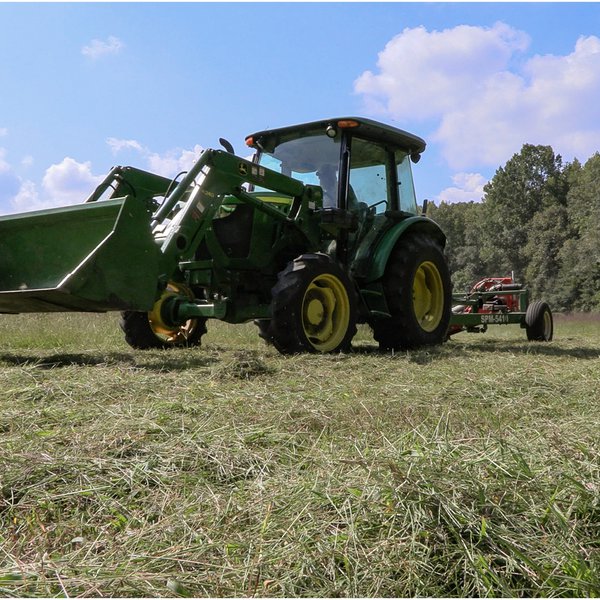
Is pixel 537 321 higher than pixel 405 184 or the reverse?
the reverse

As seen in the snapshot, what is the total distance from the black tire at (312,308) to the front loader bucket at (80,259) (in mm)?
1052

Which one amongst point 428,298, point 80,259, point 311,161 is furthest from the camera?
point 428,298

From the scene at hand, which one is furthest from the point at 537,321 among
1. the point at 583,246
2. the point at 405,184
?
the point at 583,246

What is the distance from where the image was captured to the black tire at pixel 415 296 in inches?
246

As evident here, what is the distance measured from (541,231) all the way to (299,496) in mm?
48518

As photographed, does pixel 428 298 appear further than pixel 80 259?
Yes

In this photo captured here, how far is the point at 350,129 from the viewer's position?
6305 millimetres

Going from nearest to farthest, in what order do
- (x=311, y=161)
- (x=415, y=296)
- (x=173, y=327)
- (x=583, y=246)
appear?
(x=311, y=161) → (x=173, y=327) → (x=415, y=296) → (x=583, y=246)

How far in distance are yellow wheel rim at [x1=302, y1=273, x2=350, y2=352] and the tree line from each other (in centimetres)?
3378

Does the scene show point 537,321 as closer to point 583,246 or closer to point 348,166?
point 348,166

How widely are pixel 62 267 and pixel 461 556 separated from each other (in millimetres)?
4385

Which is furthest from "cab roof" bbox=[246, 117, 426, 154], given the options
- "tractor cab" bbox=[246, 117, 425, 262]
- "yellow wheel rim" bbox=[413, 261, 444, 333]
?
"yellow wheel rim" bbox=[413, 261, 444, 333]

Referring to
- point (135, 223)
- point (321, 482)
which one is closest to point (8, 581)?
point (321, 482)

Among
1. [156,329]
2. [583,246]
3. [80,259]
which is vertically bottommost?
[156,329]
